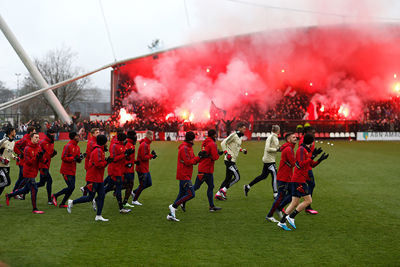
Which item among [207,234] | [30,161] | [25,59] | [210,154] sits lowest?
[207,234]

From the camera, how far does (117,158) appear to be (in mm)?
8273

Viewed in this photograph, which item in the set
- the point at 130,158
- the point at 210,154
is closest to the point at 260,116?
the point at 130,158

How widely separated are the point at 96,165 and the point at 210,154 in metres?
2.18

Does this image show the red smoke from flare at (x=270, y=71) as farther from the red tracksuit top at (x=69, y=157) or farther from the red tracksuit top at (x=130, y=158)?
the red tracksuit top at (x=69, y=157)

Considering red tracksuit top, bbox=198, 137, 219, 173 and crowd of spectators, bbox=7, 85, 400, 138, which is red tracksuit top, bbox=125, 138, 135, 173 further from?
crowd of spectators, bbox=7, 85, 400, 138

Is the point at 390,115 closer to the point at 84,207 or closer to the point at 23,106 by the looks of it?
the point at 84,207

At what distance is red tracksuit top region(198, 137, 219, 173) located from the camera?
8.31 m

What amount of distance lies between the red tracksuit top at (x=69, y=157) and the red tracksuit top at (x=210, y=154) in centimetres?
258

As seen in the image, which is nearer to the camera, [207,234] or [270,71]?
[207,234]

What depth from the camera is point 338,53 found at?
40.3 meters

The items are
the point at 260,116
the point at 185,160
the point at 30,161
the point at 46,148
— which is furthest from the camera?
the point at 260,116

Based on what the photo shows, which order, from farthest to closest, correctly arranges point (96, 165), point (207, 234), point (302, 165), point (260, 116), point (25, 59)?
point (260, 116) → point (25, 59) → point (96, 165) → point (302, 165) → point (207, 234)

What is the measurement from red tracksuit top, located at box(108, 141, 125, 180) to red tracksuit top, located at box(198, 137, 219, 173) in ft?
5.26

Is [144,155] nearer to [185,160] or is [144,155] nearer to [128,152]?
[128,152]
